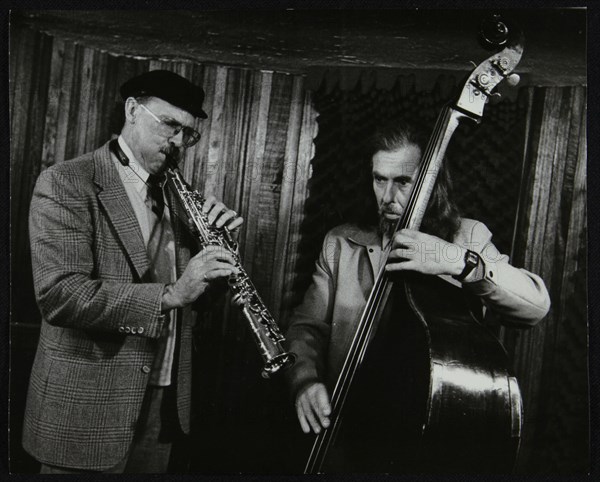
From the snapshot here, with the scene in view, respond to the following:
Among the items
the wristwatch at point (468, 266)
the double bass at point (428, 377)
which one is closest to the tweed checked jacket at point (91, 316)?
the double bass at point (428, 377)

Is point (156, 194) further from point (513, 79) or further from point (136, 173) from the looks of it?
point (513, 79)

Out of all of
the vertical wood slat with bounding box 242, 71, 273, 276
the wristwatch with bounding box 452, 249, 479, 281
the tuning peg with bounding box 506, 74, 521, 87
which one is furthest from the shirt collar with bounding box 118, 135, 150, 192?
the tuning peg with bounding box 506, 74, 521, 87

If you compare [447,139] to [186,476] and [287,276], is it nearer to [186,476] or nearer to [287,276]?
[287,276]

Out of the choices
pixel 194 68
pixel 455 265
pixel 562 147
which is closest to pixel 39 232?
pixel 194 68

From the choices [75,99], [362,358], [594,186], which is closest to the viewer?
[362,358]

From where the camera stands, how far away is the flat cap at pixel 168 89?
164 cm

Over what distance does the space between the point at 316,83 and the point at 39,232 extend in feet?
2.67

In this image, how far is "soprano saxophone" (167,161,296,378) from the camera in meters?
1.61

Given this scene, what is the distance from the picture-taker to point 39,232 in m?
1.62

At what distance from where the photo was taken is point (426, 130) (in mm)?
1631

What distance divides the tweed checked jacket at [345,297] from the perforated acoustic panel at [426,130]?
0.04 metres

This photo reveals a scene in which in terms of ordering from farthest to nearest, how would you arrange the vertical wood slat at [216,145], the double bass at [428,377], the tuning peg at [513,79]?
the vertical wood slat at [216,145] → the tuning peg at [513,79] → the double bass at [428,377]

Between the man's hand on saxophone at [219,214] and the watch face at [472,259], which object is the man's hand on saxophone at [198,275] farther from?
the watch face at [472,259]

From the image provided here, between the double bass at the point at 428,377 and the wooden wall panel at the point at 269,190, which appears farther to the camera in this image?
the wooden wall panel at the point at 269,190
